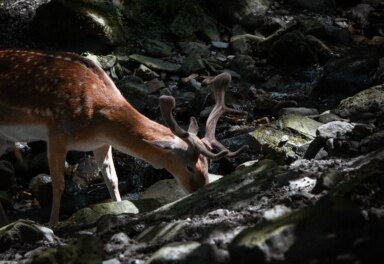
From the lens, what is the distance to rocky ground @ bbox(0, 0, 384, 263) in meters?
3.47

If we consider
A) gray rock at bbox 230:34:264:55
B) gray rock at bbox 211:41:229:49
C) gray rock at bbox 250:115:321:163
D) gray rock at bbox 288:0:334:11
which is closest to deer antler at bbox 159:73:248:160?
gray rock at bbox 250:115:321:163

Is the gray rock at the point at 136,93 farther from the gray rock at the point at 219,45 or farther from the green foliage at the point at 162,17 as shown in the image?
the gray rock at the point at 219,45

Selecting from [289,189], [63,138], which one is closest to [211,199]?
[289,189]

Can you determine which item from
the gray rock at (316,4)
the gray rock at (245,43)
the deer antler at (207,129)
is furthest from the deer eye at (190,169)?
the gray rock at (316,4)

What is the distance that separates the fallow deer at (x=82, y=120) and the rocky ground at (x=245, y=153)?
46 cm

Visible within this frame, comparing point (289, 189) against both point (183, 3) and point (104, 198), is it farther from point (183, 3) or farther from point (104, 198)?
point (183, 3)

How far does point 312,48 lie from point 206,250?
9.33m

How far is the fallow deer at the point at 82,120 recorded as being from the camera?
20.7ft

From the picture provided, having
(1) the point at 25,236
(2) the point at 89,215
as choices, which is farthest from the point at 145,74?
(1) the point at 25,236

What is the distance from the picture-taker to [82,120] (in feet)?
21.6

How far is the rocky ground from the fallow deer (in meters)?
0.46

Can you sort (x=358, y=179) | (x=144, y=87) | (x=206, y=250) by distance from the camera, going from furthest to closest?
1. (x=144, y=87)
2. (x=358, y=179)
3. (x=206, y=250)

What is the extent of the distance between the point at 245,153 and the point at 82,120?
2.67m

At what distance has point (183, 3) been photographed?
45.2 feet
